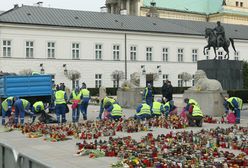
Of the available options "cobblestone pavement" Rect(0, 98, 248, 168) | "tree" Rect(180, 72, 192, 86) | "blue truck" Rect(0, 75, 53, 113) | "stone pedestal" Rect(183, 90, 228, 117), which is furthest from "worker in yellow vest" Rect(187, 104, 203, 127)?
"tree" Rect(180, 72, 192, 86)

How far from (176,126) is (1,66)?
3762cm

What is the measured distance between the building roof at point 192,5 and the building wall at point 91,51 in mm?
37740

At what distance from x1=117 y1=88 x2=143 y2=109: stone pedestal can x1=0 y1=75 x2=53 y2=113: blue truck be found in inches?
291

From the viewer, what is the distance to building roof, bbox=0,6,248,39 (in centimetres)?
5447

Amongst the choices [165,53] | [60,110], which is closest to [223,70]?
[60,110]

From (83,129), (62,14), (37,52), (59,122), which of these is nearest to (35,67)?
(37,52)

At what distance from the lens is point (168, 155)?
1145cm

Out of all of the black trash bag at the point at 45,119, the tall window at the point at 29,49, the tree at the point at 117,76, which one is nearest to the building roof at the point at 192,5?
the tree at the point at 117,76

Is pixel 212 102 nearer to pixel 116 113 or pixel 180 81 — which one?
pixel 116 113

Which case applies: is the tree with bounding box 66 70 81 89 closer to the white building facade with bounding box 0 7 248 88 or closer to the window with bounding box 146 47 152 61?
the white building facade with bounding box 0 7 248 88

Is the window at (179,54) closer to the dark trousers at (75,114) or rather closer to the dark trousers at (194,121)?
the dark trousers at (75,114)

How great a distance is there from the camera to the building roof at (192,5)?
102m

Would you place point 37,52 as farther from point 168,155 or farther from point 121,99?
point 168,155

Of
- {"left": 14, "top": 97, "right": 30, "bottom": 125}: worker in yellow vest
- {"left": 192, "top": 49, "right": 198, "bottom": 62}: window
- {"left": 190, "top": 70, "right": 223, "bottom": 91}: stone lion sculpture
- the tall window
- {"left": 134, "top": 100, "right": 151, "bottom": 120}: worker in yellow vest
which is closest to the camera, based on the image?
{"left": 14, "top": 97, "right": 30, "bottom": 125}: worker in yellow vest
